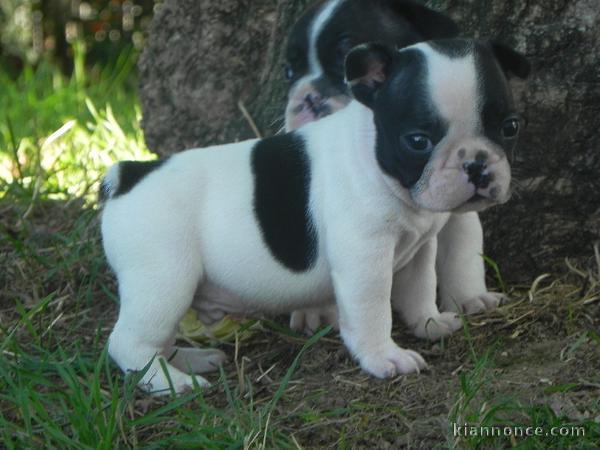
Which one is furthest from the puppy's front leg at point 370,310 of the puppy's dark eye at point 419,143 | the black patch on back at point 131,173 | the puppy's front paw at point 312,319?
the black patch on back at point 131,173

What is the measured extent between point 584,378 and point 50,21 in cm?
801

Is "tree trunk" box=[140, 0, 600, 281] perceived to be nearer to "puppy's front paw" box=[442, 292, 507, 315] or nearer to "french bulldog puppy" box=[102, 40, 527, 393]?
"puppy's front paw" box=[442, 292, 507, 315]

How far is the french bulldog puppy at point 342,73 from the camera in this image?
4012 mm

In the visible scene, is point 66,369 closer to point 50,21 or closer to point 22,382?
point 22,382

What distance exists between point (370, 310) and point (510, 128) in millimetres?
694

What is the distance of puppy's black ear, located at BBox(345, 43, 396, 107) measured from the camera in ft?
10.7

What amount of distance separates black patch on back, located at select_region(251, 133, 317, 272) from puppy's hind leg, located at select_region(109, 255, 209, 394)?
299mm

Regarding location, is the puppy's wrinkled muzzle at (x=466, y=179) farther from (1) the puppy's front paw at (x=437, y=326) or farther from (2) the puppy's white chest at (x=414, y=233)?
(1) the puppy's front paw at (x=437, y=326)

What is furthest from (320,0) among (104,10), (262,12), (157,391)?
(104,10)

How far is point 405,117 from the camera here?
322 cm

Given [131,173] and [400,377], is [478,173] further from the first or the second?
[131,173]

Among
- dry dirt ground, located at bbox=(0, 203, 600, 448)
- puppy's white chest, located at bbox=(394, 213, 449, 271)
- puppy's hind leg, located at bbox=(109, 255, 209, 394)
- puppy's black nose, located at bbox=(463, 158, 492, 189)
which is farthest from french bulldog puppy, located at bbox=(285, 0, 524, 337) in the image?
puppy's black nose, located at bbox=(463, 158, 492, 189)

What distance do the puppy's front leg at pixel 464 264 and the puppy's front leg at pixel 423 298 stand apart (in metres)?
0.11

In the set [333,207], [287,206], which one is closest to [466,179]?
[333,207]
